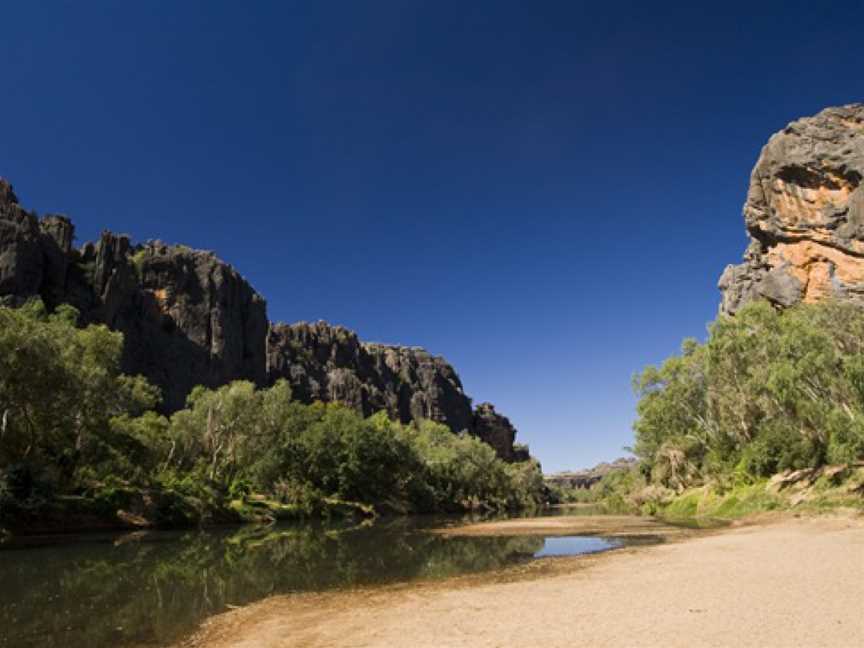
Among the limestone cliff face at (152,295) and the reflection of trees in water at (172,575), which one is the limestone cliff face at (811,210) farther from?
the limestone cliff face at (152,295)

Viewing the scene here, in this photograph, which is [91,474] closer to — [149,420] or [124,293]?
[149,420]

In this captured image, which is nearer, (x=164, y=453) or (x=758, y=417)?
(x=758, y=417)

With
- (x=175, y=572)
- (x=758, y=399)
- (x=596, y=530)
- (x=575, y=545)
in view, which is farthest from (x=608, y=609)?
(x=758, y=399)

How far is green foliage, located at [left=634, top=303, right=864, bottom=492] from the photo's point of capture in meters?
40.7

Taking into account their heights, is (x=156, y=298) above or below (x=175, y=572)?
above

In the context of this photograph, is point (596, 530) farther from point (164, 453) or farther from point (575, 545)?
point (164, 453)

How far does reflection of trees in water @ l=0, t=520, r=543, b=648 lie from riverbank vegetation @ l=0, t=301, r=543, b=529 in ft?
40.4

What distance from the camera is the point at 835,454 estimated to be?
3384 centimetres

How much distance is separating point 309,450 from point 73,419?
36315 mm

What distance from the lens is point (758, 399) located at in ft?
176

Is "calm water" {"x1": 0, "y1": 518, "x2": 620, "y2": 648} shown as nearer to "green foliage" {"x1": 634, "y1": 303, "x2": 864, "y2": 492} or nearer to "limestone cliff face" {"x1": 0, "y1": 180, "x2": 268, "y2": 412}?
"green foliage" {"x1": 634, "y1": 303, "x2": 864, "y2": 492}

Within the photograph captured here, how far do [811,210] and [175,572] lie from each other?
10022 centimetres

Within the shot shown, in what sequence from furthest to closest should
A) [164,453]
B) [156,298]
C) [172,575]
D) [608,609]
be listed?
[156,298]
[164,453]
[172,575]
[608,609]

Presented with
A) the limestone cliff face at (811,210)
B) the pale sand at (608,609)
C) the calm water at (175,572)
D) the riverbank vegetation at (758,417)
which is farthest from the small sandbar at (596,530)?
the limestone cliff face at (811,210)
